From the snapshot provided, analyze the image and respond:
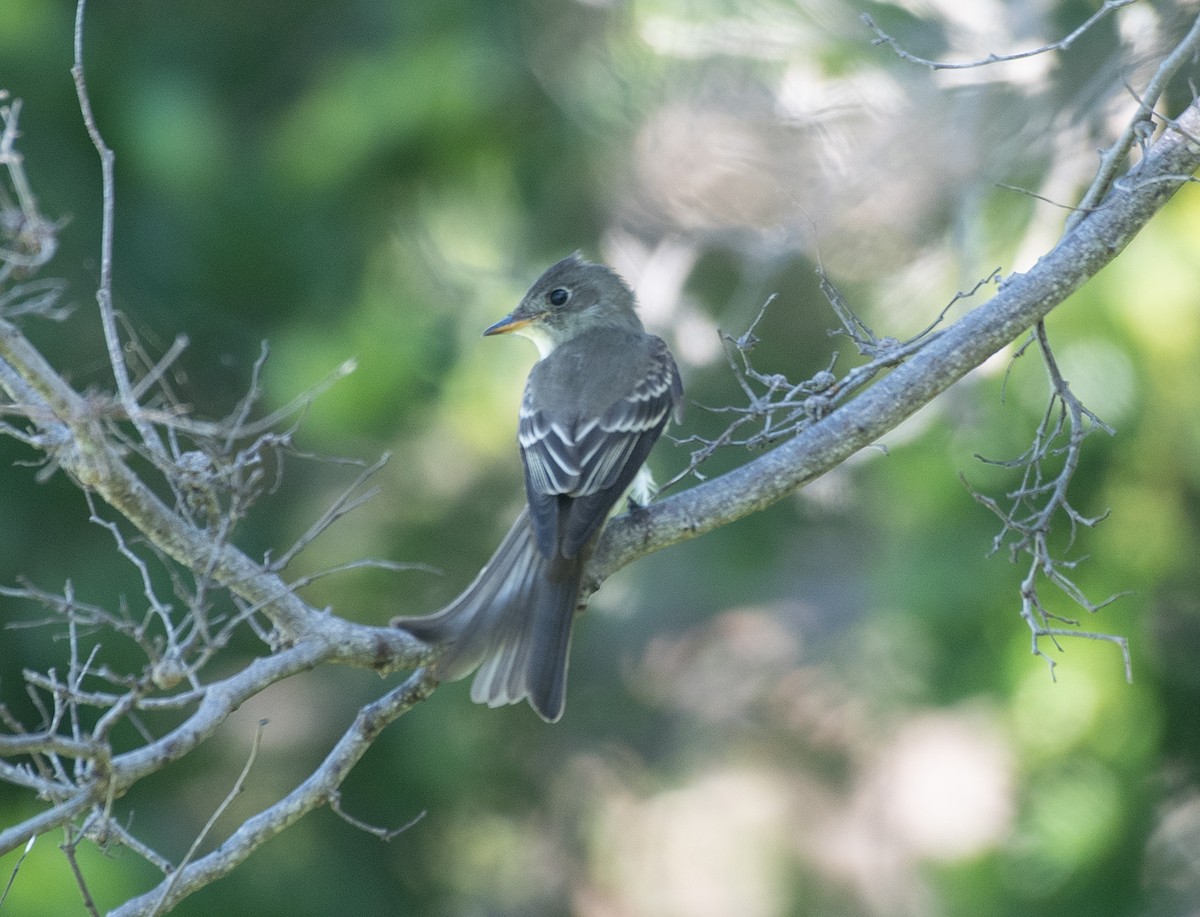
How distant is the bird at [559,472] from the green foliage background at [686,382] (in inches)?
33.6

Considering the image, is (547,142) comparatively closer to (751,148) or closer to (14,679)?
(751,148)

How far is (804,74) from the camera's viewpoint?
241 inches

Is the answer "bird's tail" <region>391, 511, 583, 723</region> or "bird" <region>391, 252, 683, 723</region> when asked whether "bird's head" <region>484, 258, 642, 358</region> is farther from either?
"bird's tail" <region>391, 511, 583, 723</region>

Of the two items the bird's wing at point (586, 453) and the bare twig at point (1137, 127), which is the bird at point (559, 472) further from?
the bare twig at point (1137, 127)

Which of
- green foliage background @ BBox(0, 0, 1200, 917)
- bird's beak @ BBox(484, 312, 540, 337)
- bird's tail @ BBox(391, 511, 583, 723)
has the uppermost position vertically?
bird's tail @ BBox(391, 511, 583, 723)

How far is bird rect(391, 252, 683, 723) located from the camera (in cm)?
364

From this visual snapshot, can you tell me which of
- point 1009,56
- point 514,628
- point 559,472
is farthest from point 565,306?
point 1009,56

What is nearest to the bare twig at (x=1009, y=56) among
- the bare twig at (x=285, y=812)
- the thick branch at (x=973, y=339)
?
the thick branch at (x=973, y=339)

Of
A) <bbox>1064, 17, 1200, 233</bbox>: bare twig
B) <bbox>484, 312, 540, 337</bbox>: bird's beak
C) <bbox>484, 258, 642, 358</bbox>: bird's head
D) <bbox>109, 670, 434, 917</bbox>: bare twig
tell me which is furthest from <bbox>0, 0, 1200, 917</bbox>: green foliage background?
<bbox>109, 670, 434, 917</bbox>: bare twig

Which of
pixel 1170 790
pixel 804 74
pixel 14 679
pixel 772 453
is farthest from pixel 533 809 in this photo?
pixel 772 453

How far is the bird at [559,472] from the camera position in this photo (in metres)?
3.64

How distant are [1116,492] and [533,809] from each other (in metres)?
3.32

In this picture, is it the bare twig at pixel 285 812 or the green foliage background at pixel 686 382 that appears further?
the green foliage background at pixel 686 382

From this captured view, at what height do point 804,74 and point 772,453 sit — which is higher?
point 772,453
